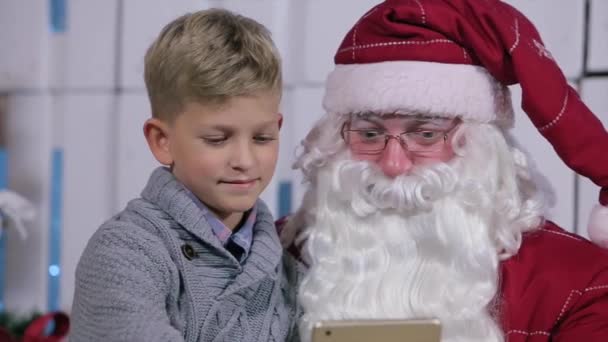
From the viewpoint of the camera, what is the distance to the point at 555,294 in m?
1.50

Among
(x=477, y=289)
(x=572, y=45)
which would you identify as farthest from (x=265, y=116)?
(x=572, y=45)

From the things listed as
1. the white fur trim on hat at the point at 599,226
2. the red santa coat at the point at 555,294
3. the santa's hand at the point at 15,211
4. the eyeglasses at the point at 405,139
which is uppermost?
the eyeglasses at the point at 405,139

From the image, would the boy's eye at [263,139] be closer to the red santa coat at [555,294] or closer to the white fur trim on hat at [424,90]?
the white fur trim on hat at [424,90]

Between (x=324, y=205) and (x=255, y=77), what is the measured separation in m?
0.44

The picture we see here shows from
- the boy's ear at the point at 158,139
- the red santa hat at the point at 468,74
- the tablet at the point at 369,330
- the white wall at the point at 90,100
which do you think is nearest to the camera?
the tablet at the point at 369,330

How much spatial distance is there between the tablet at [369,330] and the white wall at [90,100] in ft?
3.67

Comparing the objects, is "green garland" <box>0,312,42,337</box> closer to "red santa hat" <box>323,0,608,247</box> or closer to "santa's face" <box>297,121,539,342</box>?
"santa's face" <box>297,121,539,342</box>

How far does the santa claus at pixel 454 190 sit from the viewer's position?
1478mm

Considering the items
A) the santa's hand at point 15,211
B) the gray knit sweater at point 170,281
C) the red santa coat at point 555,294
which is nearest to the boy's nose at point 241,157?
the gray knit sweater at point 170,281

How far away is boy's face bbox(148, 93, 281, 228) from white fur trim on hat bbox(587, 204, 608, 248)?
627mm

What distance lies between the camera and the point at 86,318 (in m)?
1.23

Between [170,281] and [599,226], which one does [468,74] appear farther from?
[170,281]

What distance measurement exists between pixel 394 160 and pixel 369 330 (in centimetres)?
49

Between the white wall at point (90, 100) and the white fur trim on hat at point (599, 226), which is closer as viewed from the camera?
the white fur trim on hat at point (599, 226)
